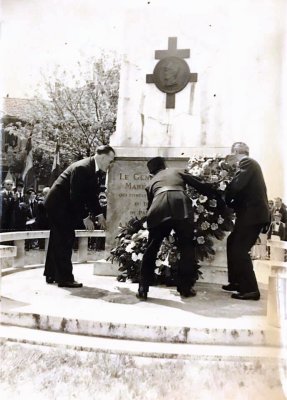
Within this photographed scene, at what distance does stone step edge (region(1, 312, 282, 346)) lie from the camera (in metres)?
2.04

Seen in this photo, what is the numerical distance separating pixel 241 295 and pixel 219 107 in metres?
1.43

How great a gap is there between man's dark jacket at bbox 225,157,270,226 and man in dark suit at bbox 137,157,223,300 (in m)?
0.24

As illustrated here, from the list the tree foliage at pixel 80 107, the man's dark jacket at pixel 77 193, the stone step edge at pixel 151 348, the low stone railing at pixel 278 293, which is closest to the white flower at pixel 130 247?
the man's dark jacket at pixel 77 193

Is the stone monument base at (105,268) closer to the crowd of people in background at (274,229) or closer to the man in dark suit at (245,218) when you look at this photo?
the man in dark suit at (245,218)

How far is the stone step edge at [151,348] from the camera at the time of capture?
194 centimetres

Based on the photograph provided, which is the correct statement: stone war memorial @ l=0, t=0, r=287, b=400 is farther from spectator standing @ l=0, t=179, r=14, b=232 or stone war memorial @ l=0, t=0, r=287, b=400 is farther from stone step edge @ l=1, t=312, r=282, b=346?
spectator standing @ l=0, t=179, r=14, b=232

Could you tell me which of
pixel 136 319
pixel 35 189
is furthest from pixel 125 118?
pixel 136 319

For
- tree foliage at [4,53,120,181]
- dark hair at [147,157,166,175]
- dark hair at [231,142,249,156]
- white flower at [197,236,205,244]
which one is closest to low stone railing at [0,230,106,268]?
tree foliage at [4,53,120,181]

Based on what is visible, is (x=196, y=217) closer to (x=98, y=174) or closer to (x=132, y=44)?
(x=98, y=174)

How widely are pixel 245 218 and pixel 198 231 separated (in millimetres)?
493

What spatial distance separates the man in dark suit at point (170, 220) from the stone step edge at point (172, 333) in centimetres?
58

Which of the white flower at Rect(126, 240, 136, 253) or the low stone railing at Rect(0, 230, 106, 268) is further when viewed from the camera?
the white flower at Rect(126, 240, 136, 253)

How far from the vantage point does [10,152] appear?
2.71 metres

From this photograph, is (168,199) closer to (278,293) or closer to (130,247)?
(130,247)
